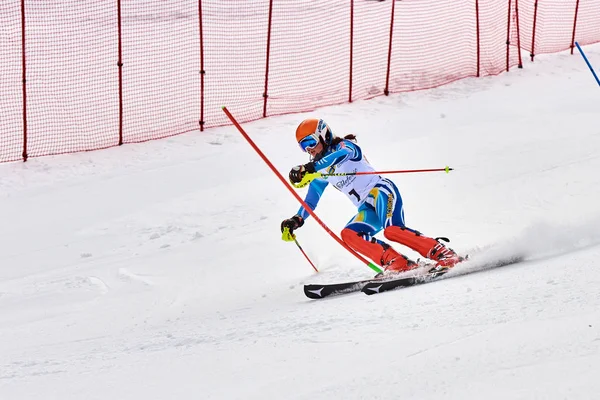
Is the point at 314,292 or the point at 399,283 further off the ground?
the point at 399,283

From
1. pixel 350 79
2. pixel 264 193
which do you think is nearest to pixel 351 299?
pixel 264 193

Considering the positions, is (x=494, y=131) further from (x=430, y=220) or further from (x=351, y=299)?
(x=351, y=299)

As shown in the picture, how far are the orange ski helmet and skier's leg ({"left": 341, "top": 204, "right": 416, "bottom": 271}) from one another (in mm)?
697

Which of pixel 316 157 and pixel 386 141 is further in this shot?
pixel 386 141

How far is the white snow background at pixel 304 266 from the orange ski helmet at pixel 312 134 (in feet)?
4.19

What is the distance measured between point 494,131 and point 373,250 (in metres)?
5.55

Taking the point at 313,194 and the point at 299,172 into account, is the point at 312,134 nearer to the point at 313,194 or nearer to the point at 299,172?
the point at 299,172

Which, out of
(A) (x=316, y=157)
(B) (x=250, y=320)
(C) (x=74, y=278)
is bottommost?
(C) (x=74, y=278)

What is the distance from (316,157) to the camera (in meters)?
7.72

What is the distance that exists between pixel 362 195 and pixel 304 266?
1.28 m

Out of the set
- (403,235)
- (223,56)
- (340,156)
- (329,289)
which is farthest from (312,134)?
(223,56)

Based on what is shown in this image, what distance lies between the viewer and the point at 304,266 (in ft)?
28.6

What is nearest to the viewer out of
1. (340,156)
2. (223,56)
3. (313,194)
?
(340,156)

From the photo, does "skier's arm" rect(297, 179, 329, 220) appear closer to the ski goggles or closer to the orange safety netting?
the ski goggles
